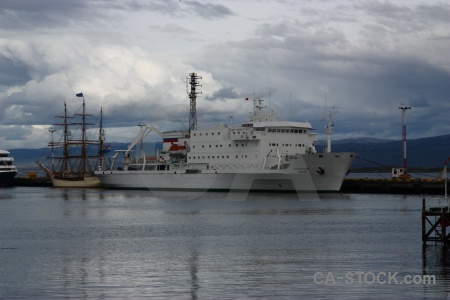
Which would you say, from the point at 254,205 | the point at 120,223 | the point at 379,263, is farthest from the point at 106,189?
the point at 379,263

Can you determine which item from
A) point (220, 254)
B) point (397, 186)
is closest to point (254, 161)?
point (397, 186)

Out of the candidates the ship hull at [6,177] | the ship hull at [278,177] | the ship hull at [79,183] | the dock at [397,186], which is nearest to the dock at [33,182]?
the ship hull at [6,177]

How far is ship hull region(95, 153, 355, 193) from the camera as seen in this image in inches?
2795

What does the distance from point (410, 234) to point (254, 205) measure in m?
23.3

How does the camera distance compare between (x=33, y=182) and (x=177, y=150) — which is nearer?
(x=177, y=150)

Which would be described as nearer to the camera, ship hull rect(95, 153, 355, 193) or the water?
the water

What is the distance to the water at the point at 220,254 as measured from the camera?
79.2 feet

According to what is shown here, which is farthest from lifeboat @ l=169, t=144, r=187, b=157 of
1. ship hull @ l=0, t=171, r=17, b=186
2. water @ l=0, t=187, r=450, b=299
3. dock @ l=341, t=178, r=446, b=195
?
ship hull @ l=0, t=171, r=17, b=186

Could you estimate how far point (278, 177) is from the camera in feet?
239

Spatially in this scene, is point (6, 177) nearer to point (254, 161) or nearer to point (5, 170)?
point (5, 170)

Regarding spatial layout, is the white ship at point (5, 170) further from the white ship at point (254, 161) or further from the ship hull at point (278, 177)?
the ship hull at point (278, 177)

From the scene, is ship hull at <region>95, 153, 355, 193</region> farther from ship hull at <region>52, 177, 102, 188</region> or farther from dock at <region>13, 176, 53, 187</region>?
dock at <region>13, 176, 53, 187</region>

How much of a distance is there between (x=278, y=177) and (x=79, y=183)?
4807 centimetres

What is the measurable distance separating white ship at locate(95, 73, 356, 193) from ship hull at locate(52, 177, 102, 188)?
943 inches
